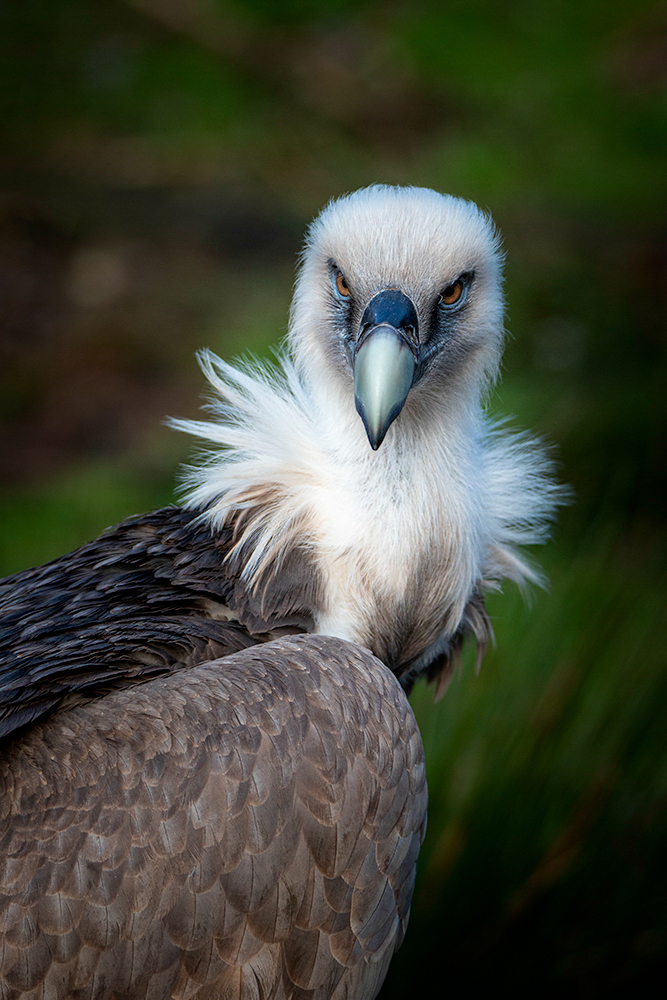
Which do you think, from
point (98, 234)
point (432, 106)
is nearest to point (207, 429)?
point (98, 234)

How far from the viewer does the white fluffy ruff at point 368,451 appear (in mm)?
2691

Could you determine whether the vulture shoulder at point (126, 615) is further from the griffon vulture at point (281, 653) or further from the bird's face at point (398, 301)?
the bird's face at point (398, 301)

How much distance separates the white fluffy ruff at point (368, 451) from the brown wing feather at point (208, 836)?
1.32 ft

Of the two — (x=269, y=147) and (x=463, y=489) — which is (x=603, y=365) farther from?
(x=269, y=147)

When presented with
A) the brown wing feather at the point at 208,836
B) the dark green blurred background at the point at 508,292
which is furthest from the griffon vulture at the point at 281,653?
the dark green blurred background at the point at 508,292

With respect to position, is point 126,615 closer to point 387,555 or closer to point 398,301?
point 387,555

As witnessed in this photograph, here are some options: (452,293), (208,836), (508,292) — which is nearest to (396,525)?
A: (452,293)

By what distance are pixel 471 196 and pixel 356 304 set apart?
9.04 metres

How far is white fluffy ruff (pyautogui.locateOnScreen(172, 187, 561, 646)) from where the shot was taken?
Answer: 8.83 ft

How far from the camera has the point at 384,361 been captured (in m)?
2.41

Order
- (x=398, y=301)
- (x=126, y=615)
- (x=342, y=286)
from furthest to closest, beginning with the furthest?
(x=342, y=286) < (x=126, y=615) < (x=398, y=301)

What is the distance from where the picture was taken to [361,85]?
14898mm

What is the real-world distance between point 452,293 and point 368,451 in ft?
1.61

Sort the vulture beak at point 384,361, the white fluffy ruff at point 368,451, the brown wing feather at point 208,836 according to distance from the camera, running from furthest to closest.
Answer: the white fluffy ruff at point 368,451 < the vulture beak at point 384,361 < the brown wing feather at point 208,836
